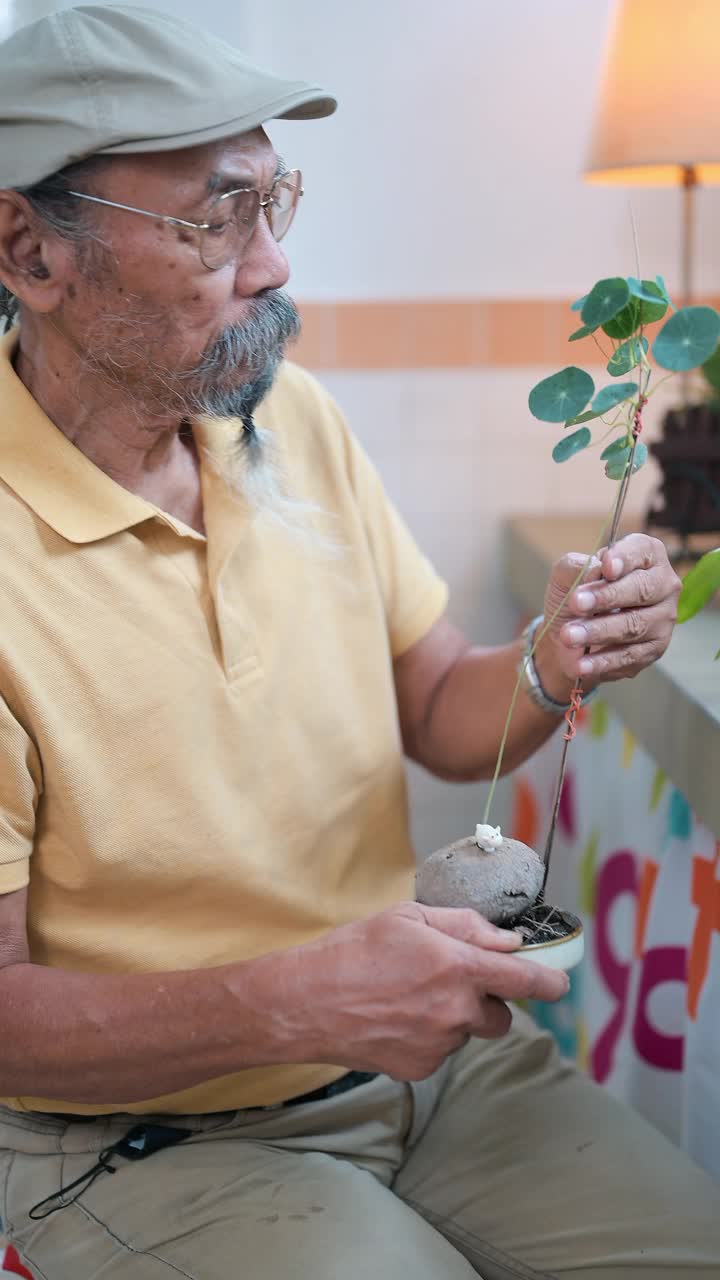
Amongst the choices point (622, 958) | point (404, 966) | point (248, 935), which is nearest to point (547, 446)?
point (622, 958)

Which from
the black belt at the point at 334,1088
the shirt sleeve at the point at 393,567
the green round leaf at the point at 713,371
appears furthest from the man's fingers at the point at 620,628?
the green round leaf at the point at 713,371

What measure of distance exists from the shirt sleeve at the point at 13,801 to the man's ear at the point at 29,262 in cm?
34

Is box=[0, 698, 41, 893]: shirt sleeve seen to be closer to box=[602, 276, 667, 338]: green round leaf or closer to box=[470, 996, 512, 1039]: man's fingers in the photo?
box=[470, 996, 512, 1039]: man's fingers

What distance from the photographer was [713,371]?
1600mm

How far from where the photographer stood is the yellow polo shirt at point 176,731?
1038mm

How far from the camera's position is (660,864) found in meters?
1.42

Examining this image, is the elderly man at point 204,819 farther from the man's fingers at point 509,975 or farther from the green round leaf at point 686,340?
the green round leaf at point 686,340

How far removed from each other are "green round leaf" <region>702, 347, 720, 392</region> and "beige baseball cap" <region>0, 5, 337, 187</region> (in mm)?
726

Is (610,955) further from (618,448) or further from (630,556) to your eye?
(618,448)

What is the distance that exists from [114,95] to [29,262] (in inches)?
6.3

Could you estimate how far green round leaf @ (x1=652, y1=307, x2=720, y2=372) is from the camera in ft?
3.05

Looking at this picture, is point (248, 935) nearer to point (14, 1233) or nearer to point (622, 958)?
point (14, 1233)

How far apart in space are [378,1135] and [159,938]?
26 cm

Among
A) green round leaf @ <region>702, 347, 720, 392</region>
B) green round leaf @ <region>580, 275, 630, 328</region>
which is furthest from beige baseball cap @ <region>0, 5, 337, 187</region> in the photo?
green round leaf @ <region>702, 347, 720, 392</region>
